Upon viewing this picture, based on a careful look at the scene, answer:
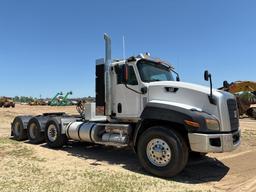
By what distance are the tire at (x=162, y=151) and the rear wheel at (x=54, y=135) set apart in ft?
12.8

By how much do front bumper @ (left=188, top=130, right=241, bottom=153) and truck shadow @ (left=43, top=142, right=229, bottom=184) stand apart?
Result: 0.76 metres

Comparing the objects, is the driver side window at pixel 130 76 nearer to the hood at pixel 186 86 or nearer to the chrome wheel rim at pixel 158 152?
the hood at pixel 186 86

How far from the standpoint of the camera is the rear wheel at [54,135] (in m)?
11.7

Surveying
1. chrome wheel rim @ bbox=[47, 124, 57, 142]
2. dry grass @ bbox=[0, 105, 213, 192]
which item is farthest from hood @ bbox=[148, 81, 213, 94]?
chrome wheel rim @ bbox=[47, 124, 57, 142]

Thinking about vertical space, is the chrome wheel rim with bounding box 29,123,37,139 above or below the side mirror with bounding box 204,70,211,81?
below

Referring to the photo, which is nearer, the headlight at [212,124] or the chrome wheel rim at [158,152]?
the headlight at [212,124]

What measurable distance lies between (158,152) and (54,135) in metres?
4.90

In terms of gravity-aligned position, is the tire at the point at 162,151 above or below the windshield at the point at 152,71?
below

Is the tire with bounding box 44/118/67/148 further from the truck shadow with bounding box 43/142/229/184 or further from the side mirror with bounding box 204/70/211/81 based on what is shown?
the side mirror with bounding box 204/70/211/81

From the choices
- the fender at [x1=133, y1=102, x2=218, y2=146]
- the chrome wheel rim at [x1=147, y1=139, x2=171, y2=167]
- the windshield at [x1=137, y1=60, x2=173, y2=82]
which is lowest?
the chrome wheel rim at [x1=147, y1=139, x2=171, y2=167]

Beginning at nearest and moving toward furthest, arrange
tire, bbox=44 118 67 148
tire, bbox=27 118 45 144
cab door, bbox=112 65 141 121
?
cab door, bbox=112 65 141 121, tire, bbox=44 118 67 148, tire, bbox=27 118 45 144

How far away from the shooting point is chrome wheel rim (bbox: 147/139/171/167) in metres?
8.07

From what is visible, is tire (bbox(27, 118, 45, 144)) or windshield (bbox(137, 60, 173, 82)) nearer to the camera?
windshield (bbox(137, 60, 173, 82))

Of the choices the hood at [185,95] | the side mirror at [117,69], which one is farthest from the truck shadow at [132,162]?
the side mirror at [117,69]
